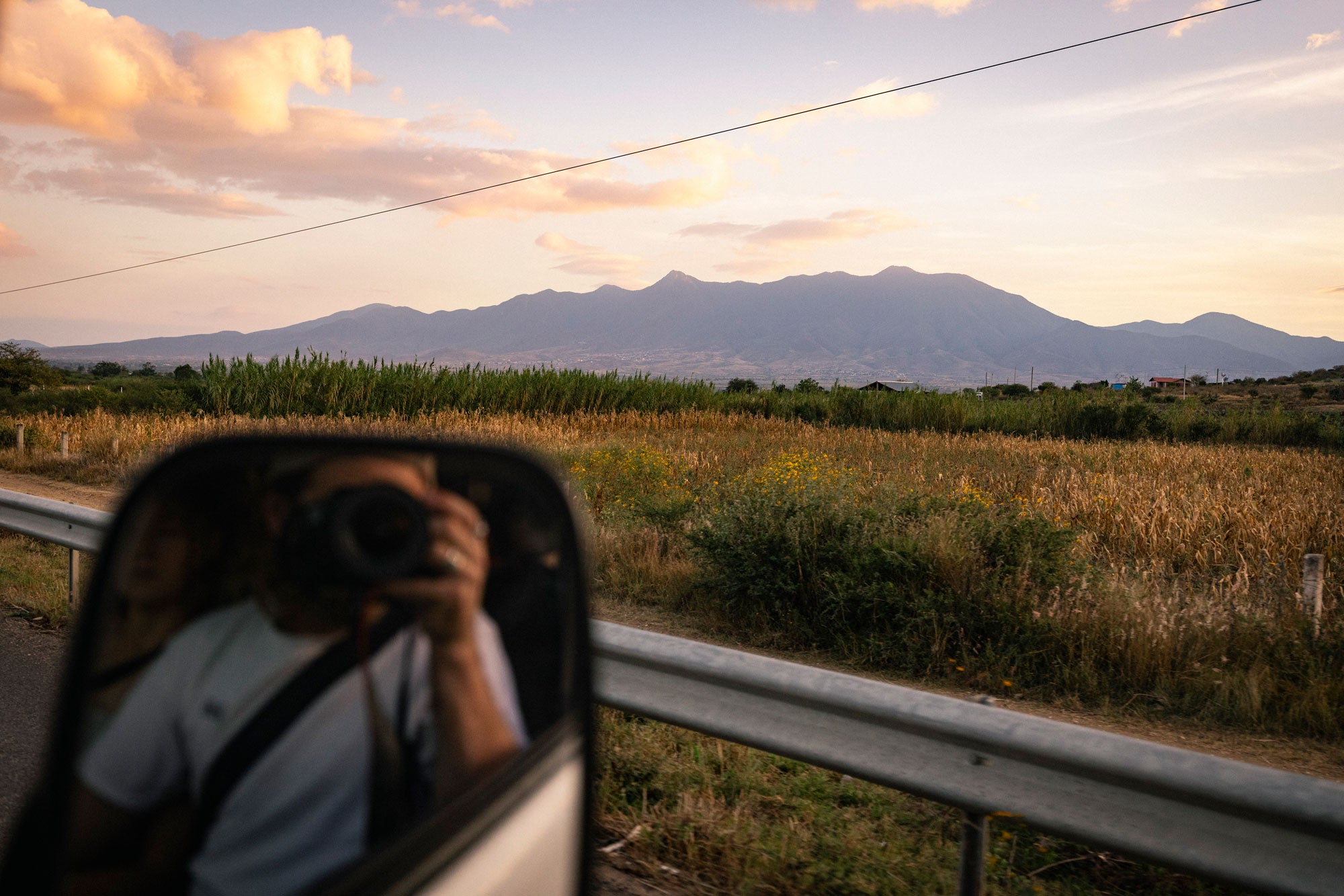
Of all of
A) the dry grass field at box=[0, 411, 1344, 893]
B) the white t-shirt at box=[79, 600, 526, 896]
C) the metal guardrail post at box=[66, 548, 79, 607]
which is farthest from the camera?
the metal guardrail post at box=[66, 548, 79, 607]

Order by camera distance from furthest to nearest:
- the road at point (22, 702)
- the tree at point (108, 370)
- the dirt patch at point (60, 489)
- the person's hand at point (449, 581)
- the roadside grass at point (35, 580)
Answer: the tree at point (108, 370)
the dirt patch at point (60, 489)
the roadside grass at point (35, 580)
the road at point (22, 702)
the person's hand at point (449, 581)

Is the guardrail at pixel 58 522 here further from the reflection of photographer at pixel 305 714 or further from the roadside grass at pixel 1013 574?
the reflection of photographer at pixel 305 714

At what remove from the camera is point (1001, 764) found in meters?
2.32

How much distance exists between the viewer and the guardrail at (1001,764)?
1919mm

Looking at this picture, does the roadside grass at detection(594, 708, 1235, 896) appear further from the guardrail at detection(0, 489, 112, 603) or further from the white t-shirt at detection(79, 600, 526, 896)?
the guardrail at detection(0, 489, 112, 603)

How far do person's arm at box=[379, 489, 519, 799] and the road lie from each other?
2.32 meters

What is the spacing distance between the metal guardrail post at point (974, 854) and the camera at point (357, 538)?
2.06 m

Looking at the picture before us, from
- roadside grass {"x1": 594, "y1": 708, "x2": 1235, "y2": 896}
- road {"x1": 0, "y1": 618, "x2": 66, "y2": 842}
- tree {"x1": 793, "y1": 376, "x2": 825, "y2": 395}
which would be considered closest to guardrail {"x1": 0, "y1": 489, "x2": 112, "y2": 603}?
road {"x1": 0, "y1": 618, "x2": 66, "y2": 842}

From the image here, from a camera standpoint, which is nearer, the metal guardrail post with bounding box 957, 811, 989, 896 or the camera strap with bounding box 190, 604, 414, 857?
the camera strap with bounding box 190, 604, 414, 857

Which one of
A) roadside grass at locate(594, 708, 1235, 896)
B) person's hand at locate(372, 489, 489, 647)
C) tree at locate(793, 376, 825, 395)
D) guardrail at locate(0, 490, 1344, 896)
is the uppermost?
tree at locate(793, 376, 825, 395)

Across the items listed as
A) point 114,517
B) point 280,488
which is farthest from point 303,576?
point 114,517

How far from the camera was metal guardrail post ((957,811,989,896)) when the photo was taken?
249cm

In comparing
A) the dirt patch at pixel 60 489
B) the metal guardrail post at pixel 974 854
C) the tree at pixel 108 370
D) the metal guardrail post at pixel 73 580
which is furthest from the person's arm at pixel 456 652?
the tree at pixel 108 370

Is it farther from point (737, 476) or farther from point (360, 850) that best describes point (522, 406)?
point (360, 850)
